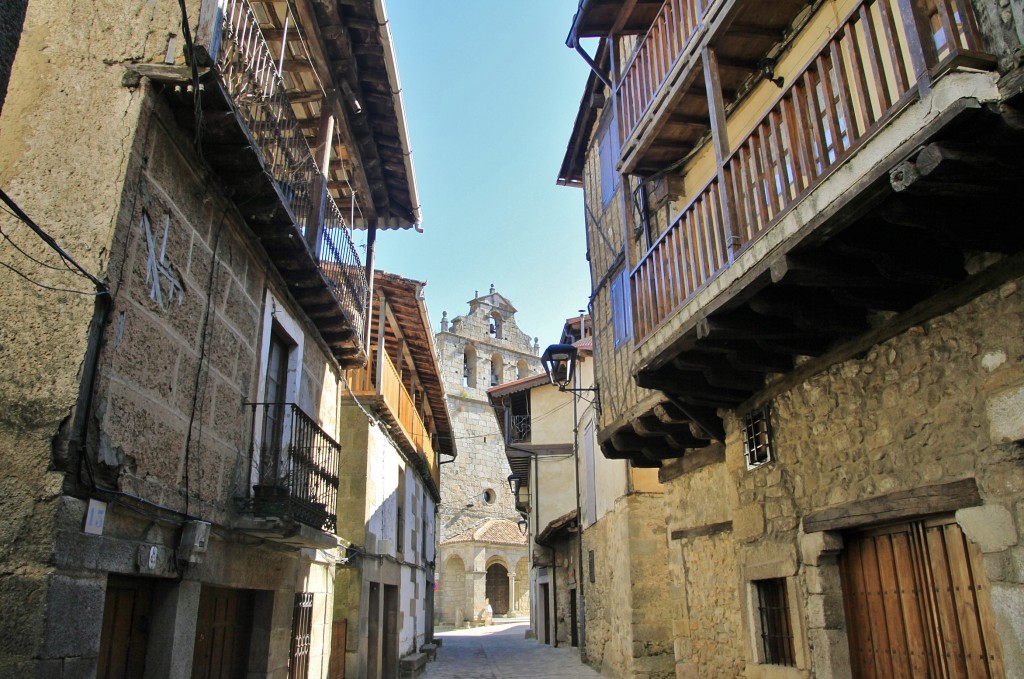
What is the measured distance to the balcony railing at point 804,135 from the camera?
3615 mm

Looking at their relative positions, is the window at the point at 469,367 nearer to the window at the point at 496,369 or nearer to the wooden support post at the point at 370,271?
the window at the point at 496,369

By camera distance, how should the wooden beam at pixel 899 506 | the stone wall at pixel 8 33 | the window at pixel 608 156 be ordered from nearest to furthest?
the stone wall at pixel 8 33 → the wooden beam at pixel 899 506 → the window at pixel 608 156

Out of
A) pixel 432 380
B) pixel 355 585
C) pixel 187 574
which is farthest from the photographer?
pixel 432 380

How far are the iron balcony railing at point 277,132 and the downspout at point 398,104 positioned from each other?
1.34 meters

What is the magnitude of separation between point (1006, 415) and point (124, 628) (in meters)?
5.04

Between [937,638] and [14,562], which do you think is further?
[937,638]

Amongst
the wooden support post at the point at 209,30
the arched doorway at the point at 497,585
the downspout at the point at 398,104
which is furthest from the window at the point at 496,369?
the wooden support post at the point at 209,30

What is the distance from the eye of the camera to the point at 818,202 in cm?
425

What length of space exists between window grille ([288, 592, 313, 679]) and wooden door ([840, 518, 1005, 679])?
527cm

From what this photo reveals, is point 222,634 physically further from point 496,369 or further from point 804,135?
point 496,369

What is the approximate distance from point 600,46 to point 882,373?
21.3ft

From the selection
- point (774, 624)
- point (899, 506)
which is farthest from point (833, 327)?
point (774, 624)

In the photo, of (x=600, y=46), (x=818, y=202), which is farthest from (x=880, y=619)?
(x=600, y=46)

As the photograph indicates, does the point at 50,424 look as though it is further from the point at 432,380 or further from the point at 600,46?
the point at 432,380
